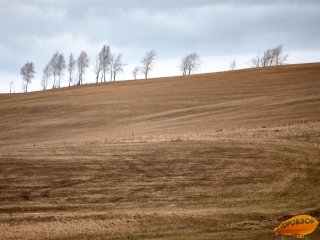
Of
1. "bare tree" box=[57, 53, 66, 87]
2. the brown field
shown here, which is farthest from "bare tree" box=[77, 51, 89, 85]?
the brown field

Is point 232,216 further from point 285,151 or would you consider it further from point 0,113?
point 0,113

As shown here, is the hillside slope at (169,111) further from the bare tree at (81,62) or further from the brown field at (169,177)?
the bare tree at (81,62)

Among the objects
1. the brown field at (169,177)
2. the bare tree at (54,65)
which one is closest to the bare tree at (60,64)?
the bare tree at (54,65)

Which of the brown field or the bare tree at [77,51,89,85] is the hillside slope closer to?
the brown field

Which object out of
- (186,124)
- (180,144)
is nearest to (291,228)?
(180,144)

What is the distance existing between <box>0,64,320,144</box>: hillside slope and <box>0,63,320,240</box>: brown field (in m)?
0.29

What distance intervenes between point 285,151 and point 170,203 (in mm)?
8979

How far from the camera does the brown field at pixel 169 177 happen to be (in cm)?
1279

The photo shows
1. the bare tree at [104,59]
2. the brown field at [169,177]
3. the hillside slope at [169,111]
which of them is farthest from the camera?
the bare tree at [104,59]

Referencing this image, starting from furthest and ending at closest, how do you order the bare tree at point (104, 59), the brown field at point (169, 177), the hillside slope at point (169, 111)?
1. the bare tree at point (104, 59)
2. the hillside slope at point (169, 111)
3. the brown field at point (169, 177)

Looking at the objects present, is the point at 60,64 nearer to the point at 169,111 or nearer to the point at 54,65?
the point at 54,65

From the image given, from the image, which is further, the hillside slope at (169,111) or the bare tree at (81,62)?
the bare tree at (81,62)

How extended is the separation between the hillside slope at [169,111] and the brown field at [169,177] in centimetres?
29

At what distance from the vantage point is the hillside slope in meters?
31.8
